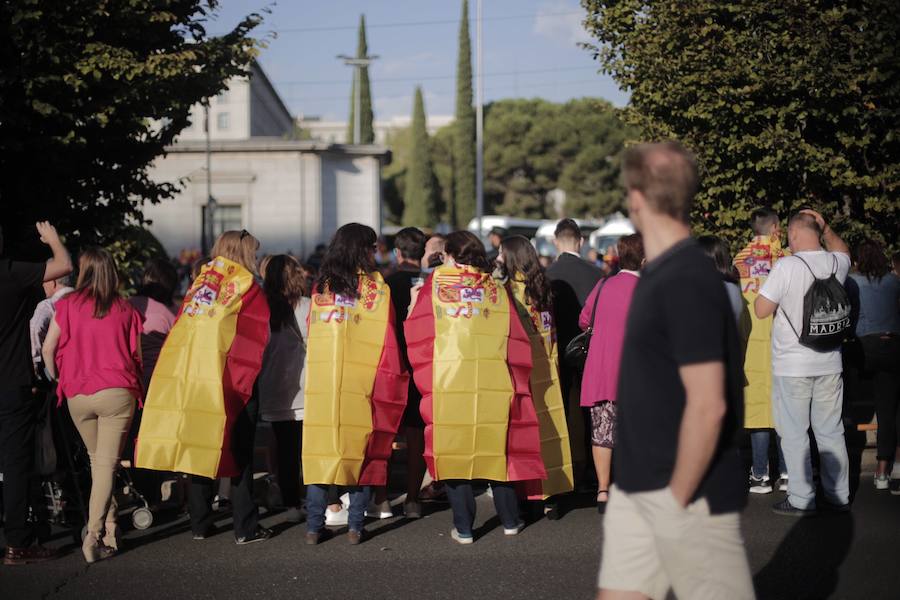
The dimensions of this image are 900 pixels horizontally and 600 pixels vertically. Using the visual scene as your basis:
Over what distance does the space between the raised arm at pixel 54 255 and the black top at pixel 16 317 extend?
3.3 inches

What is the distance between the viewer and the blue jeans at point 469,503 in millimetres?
6480

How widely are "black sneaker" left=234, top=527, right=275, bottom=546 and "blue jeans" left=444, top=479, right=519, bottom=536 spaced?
1.26m

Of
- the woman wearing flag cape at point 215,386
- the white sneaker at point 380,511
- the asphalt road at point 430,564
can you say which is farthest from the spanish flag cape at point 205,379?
the white sneaker at point 380,511

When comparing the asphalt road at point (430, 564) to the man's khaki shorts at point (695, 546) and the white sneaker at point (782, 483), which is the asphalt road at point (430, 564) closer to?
the white sneaker at point (782, 483)

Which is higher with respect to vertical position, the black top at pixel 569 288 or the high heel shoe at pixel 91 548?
the black top at pixel 569 288

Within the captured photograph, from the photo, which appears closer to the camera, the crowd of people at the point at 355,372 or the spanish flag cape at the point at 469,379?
the crowd of people at the point at 355,372

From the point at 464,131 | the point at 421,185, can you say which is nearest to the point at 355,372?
the point at 464,131

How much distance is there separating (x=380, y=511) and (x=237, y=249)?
7.26 ft

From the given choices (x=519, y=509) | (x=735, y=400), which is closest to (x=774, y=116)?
(x=519, y=509)

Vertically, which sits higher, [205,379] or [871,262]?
[871,262]

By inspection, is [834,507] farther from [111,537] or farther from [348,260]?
[111,537]

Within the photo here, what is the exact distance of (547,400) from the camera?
707 centimetres

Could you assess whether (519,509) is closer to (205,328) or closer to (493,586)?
(493,586)

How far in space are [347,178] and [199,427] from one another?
3454 centimetres
